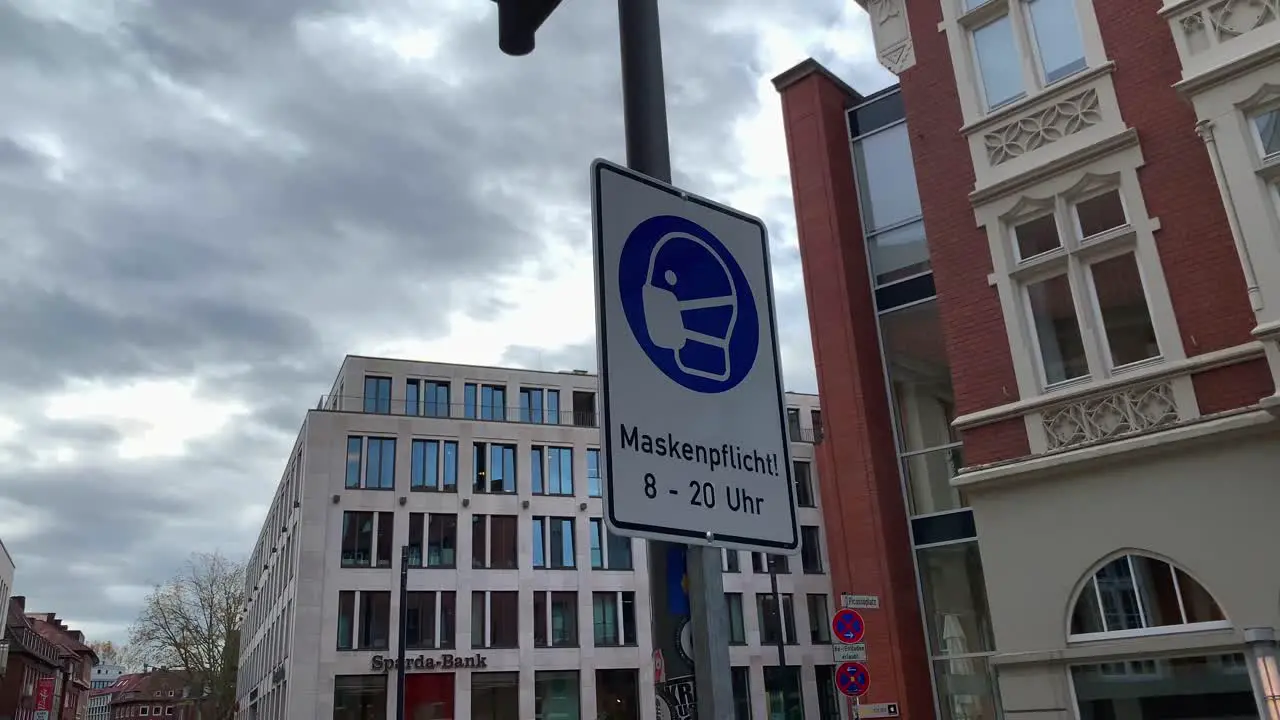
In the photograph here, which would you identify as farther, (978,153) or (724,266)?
(978,153)

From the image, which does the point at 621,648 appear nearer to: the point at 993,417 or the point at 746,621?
the point at 746,621

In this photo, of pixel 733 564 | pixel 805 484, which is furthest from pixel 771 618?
pixel 805 484

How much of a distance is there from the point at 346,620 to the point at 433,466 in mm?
9169

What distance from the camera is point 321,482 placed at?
163ft

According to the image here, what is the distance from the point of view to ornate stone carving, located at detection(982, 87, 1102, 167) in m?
13.4

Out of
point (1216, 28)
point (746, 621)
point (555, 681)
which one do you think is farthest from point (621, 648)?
point (1216, 28)

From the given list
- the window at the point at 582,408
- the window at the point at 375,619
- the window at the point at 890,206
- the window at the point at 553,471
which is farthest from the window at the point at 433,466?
the window at the point at 890,206

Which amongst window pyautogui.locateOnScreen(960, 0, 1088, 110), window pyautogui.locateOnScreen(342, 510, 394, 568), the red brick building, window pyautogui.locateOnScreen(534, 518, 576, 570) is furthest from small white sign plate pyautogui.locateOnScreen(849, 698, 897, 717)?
the red brick building

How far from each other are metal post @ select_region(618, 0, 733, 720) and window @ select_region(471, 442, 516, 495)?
5123 centimetres

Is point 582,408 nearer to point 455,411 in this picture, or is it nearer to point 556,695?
point 455,411

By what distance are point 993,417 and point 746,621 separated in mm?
43749

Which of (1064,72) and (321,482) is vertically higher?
(321,482)

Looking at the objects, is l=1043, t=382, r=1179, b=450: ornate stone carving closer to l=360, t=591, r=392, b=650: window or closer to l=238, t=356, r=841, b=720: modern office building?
l=238, t=356, r=841, b=720: modern office building

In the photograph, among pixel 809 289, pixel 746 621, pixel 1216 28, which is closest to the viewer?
pixel 1216 28
